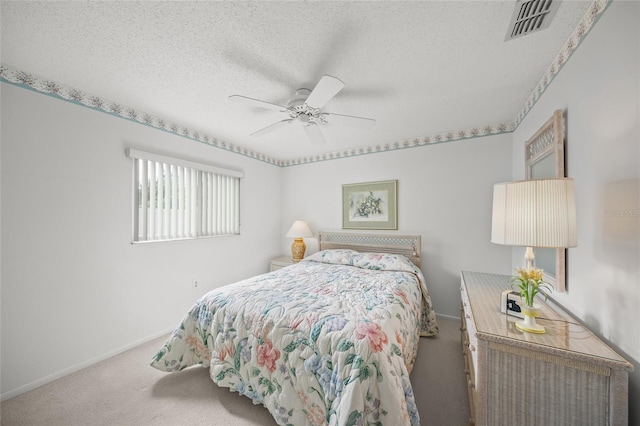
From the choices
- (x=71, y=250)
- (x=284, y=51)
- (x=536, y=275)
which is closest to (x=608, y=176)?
Answer: (x=536, y=275)

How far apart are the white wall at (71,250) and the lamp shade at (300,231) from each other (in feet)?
5.28

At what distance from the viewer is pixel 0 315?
1.71 metres

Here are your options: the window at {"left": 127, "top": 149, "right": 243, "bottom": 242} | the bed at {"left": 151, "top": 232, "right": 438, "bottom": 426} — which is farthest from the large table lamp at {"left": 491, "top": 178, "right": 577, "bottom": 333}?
the window at {"left": 127, "top": 149, "right": 243, "bottom": 242}

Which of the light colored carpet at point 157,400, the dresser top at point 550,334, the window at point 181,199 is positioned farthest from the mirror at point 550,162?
the window at point 181,199

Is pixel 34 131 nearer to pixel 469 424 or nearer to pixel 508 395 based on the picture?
pixel 508 395

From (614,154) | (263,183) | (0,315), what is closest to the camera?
(614,154)

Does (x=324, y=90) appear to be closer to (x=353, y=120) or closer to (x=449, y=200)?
(x=353, y=120)

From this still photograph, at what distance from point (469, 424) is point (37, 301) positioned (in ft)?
11.1

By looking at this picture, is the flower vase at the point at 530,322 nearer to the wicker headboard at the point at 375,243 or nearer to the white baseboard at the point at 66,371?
the wicker headboard at the point at 375,243

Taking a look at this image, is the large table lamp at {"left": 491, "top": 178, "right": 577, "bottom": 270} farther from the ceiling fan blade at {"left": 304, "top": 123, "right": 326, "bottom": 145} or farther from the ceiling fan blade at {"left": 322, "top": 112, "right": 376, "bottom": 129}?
the ceiling fan blade at {"left": 304, "top": 123, "right": 326, "bottom": 145}

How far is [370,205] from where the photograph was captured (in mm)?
3580

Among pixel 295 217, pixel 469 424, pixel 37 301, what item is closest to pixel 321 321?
pixel 469 424

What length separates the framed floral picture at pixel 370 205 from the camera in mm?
3414

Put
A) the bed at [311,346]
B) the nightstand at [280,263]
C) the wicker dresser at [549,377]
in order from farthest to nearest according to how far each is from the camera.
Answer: the nightstand at [280,263] < the bed at [311,346] < the wicker dresser at [549,377]
